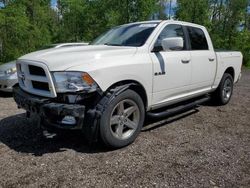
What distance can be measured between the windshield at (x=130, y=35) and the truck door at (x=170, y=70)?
22cm

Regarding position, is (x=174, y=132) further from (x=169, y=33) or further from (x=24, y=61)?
(x=24, y=61)

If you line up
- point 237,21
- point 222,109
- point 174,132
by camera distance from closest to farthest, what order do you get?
point 174,132
point 222,109
point 237,21

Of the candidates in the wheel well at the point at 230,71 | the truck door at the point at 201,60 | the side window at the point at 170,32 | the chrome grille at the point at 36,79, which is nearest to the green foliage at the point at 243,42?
the wheel well at the point at 230,71

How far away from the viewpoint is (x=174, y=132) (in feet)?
15.7

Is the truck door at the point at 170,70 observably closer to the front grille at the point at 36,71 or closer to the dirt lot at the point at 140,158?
the dirt lot at the point at 140,158

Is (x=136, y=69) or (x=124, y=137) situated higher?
(x=136, y=69)

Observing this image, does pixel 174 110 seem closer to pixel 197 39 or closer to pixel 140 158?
pixel 140 158

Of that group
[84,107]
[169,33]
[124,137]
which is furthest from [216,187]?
[169,33]

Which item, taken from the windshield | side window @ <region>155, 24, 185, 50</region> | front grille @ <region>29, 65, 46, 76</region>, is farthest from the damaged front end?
side window @ <region>155, 24, 185, 50</region>

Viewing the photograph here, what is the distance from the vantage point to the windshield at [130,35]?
15.1 ft

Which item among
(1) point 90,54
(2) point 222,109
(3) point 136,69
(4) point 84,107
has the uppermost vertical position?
(1) point 90,54

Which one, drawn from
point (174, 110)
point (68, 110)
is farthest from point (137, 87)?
point (68, 110)

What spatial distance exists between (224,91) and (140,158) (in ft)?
12.9

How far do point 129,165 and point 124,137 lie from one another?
0.62 metres
